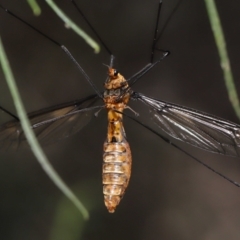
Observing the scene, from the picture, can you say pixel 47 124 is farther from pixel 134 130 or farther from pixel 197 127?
pixel 134 130

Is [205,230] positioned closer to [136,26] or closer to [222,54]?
[136,26]

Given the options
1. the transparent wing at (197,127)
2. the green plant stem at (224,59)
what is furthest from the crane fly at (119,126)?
the green plant stem at (224,59)

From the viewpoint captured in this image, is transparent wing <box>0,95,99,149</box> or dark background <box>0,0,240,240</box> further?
dark background <box>0,0,240,240</box>

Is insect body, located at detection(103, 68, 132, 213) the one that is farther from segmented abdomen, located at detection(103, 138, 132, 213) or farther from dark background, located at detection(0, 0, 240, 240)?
dark background, located at detection(0, 0, 240, 240)

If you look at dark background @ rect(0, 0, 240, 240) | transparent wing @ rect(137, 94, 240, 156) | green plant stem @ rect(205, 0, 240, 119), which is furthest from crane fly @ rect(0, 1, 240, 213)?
dark background @ rect(0, 0, 240, 240)

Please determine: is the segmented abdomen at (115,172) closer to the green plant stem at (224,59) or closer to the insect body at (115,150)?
the insect body at (115,150)
